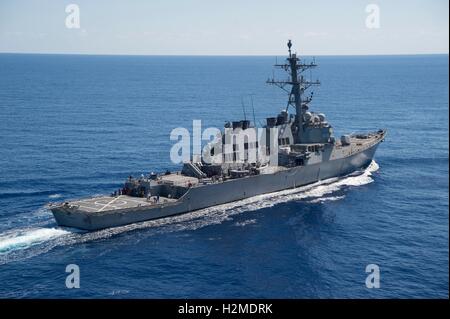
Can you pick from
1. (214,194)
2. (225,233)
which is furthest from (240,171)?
(225,233)

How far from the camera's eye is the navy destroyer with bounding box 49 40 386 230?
156 ft

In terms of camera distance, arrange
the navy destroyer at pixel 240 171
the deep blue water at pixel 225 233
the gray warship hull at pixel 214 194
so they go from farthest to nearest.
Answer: the navy destroyer at pixel 240 171
the gray warship hull at pixel 214 194
the deep blue water at pixel 225 233

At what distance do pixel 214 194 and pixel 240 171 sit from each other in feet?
13.8

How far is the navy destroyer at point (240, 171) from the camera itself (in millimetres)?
47531

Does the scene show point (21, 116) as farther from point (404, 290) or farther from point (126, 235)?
point (404, 290)

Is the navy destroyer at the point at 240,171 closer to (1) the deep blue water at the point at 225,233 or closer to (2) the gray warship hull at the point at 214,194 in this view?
(2) the gray warship hull at the point at 214,194

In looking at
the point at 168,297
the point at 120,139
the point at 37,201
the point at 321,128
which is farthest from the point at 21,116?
the point at 168,297

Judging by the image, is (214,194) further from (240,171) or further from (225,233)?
(225,233)

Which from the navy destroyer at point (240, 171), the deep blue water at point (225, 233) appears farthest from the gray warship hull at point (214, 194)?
the deep blue water at point (225, 233)

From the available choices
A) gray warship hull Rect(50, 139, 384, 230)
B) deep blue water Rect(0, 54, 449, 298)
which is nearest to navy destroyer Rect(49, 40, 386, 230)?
gray warship hull Rect(50, 139, 384, 230)

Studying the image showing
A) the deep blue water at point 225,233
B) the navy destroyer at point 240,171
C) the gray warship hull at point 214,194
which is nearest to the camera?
the deep blue water at point 225,233

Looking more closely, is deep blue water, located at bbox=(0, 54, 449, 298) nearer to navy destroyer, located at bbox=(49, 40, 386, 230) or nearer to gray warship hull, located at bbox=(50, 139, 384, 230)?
gray warship hull, located at bbox=(50, 139, 384, 230)

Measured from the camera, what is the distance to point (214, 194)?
53.2 metres

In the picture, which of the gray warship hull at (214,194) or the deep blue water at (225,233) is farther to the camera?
the gray warship hull at (214,194)
